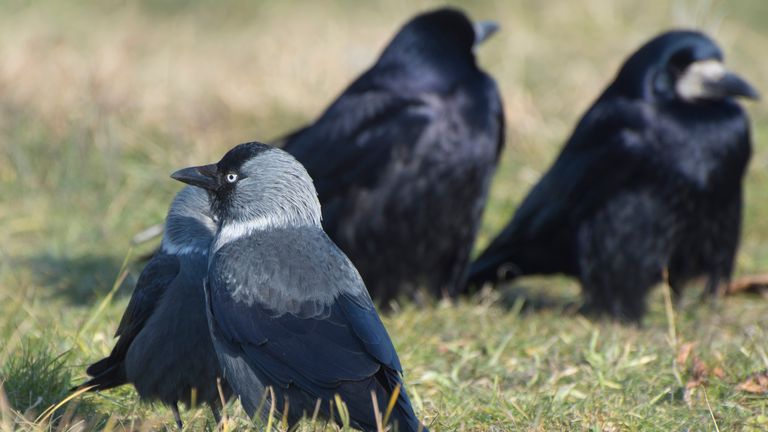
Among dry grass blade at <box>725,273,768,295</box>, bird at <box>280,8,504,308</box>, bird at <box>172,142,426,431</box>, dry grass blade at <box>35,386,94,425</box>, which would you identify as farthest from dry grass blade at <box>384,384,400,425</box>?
dry grass blade at <box>725,273,768,295</box>

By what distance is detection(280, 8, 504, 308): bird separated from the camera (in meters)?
4.93

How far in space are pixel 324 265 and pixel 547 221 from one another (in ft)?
8.50

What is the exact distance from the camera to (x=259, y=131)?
744cm

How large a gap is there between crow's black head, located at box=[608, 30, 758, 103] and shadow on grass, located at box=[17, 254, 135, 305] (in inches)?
94.2

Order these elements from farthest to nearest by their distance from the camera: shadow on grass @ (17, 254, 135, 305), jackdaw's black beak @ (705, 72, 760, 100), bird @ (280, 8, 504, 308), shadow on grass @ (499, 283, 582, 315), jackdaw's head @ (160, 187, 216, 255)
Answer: shadow on grass @ (499, 283, 582, 315) < shadow on grass @ (17, 254, 135, 305) < jackdaw's black beak @ (705, 72, 760, 100) < bird @ (280, 8, 504, 308) < jackdaw's head @ (160, 187, 216, 255)

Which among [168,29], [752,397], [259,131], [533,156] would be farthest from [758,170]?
[168,29]

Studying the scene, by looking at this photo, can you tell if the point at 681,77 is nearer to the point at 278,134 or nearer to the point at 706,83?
the point at 706,83

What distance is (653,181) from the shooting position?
4.95 meters

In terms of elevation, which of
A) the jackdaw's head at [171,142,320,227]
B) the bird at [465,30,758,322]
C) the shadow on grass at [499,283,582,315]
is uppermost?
the jackdaw's head at [171,142,320,227]

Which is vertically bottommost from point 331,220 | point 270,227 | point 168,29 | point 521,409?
point 521,409

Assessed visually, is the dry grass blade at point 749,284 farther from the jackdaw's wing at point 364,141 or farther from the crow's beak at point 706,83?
the jackdaw's wing at point 364,141

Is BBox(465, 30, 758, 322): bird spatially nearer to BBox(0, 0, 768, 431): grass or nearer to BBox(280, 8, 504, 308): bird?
BBox(0, 0, 768, 431): grass

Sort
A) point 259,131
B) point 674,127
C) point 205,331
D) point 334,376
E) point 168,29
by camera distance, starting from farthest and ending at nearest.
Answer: point 168,29 < point 259,131 < point 674,127 < point 205,331 < point 334,376

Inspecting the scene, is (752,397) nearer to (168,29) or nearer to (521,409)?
(521,409)
